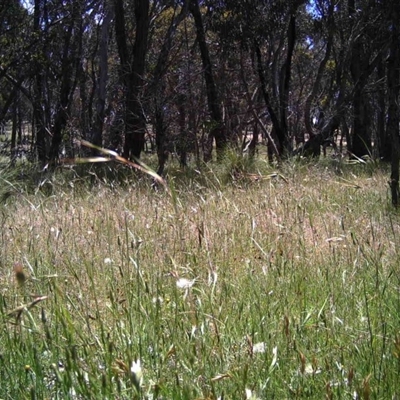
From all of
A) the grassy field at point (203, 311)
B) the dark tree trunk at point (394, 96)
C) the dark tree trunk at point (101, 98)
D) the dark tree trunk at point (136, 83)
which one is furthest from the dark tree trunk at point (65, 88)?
the grassy field at point (203, 311)

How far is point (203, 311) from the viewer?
6.54 feet

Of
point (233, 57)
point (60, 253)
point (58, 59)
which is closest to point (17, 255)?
point (60, 253)

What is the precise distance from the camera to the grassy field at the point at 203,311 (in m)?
1.69

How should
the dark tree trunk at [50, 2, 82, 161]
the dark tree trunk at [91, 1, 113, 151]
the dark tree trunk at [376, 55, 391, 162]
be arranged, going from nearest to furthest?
1. the dark tree trunk at [91, 1, 113, 151]
2. the dark tree trunk at [50, 2, 82, 161]
3. the dark tree trunk at [376, 55, 391, 162]

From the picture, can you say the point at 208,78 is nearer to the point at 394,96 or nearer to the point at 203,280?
the point at 394,96

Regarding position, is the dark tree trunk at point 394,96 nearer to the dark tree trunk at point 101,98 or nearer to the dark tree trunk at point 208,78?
Result: the dark tree trunk at point 101,98

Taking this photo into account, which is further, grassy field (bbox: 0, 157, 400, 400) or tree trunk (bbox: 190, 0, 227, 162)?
tree trunk (bbox: 190, 0, 227, 162)

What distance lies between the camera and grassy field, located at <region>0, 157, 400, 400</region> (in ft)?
5.53

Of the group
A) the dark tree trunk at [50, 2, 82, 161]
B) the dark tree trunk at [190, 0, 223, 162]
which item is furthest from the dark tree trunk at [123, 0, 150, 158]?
the dark tree trunk at [50, 2, 82, 161]

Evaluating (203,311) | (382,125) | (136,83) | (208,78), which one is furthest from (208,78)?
(203,311)

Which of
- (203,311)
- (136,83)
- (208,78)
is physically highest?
(208,78)

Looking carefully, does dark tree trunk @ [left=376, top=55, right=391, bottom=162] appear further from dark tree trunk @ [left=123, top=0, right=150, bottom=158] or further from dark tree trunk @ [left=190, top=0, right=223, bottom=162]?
dark tree trunk @ [left=123, top=0, right=150, bottom=158]

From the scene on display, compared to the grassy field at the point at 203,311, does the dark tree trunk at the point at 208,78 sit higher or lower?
higher

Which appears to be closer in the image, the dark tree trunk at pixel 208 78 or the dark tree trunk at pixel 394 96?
the dark tree trunk at pixel 394 96
